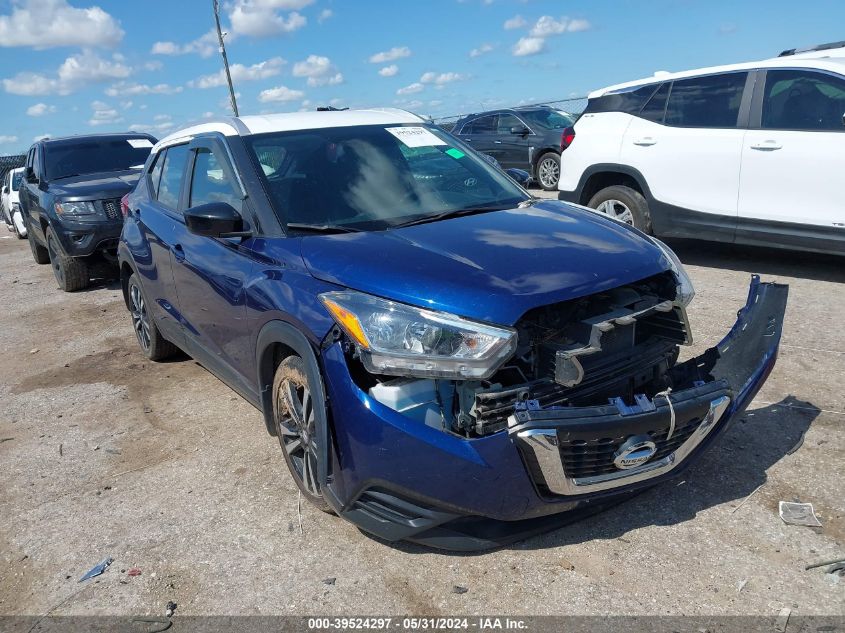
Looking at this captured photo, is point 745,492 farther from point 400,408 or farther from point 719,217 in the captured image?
point 719,217

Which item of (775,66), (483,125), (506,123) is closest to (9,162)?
(483,125)

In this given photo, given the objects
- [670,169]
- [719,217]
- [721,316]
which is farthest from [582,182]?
[721,316]

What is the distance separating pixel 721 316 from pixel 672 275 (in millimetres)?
2790

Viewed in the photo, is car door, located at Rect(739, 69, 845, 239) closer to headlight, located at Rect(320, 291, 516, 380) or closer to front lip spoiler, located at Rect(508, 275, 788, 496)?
front lip spoiler, located at Rect(508, 275, 788, 496)

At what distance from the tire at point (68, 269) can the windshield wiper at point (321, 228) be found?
252 inches

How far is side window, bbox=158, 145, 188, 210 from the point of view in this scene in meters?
4.49

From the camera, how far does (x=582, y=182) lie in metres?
7.65

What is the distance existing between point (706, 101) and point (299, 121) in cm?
457

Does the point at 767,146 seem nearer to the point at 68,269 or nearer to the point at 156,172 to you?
the point at 156,172

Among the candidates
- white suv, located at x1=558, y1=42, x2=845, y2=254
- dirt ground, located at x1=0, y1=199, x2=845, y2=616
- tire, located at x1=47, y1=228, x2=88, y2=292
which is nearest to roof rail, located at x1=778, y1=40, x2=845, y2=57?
white suv, located at x1=558, y1=42, x2=845, y2=254

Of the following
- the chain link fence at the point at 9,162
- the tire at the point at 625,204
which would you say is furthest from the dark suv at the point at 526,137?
the chain link fence at the point at 9,162

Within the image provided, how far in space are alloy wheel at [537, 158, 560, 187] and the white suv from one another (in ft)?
19.1

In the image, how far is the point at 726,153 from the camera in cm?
649

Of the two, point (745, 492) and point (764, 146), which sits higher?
point (764, 146)
